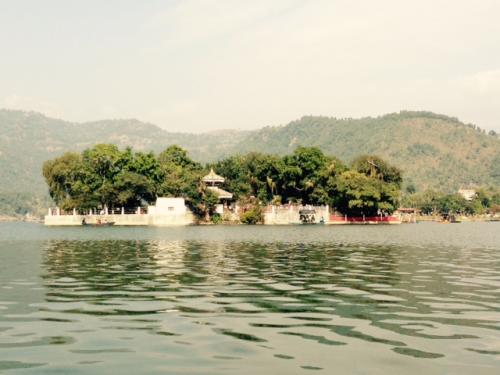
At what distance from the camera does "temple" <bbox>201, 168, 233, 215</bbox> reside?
443 ft

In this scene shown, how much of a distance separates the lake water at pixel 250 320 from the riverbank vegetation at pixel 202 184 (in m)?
101

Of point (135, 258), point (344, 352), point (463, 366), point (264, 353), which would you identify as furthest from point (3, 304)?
point (135, 258)

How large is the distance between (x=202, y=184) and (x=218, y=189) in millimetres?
6937

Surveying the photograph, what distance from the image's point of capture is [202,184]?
13288cm

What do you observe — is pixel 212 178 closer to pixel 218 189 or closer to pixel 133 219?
pixel 218 189

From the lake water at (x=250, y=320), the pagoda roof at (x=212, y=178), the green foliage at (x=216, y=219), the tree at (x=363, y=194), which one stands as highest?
the pagoda roof at (x=212, y=178)

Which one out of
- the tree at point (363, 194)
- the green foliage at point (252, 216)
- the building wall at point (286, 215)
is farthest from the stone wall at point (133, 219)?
the tree at point (363, 194)

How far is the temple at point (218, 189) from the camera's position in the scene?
13488 cm

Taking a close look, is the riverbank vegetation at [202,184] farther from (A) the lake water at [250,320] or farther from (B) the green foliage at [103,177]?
(A) the lake water at [250,320]

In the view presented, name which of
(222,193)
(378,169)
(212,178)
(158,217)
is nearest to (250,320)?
(158,217)

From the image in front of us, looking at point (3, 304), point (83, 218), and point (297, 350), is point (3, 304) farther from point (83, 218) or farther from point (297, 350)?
point (83, 218)

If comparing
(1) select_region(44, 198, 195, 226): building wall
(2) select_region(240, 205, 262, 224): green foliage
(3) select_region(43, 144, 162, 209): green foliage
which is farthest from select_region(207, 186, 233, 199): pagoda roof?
(3) select_region(43, 144, 162, 209): green foliage

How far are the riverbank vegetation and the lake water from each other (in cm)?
10076

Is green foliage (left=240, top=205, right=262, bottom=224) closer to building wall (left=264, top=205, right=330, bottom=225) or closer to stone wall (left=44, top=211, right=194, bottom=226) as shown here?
building wall (left=264, top=205, right=330, bottom=225)
